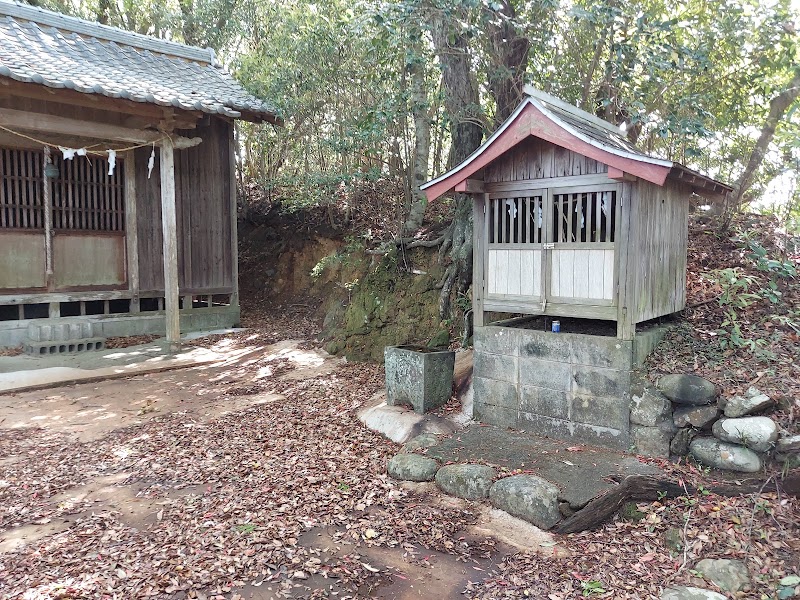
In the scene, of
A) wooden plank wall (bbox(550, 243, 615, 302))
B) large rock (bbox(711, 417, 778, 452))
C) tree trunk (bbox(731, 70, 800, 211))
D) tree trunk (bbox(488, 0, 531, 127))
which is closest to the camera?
large rock (bbox(711, 417, 778, 452))

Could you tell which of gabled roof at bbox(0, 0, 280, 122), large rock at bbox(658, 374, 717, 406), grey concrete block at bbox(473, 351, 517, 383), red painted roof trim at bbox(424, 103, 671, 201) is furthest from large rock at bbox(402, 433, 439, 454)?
gabled roof at bbox(0, 0, 280, 122)

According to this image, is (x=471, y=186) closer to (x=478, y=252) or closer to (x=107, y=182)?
(x=478, y=252)

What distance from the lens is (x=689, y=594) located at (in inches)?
147

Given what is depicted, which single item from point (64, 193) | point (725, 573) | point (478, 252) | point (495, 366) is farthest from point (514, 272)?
point (64, 193)

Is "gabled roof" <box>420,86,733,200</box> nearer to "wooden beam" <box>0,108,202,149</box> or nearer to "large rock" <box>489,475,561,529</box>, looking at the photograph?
"large rock" <box>489,475,561,529</box>

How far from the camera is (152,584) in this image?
3727 mm

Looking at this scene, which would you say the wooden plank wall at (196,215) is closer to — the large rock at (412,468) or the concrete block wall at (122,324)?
the concrete block wall at (122,324)

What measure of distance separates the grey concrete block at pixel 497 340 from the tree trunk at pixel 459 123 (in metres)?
2.46

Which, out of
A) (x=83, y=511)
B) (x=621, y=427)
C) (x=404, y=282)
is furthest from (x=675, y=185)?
(x=83, y=511)

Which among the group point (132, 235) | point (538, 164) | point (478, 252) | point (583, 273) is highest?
point (538, 164)

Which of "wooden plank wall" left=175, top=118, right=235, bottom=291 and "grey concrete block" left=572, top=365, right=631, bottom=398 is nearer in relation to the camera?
"grey concrete block" left=572, top=365, right=631, bottom=398

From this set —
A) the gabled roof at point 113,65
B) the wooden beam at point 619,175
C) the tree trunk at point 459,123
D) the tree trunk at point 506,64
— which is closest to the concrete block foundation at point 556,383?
the wooden beam at point 619,175

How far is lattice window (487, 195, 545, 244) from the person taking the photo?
20.6ft

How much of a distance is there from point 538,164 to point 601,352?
6.89ft
